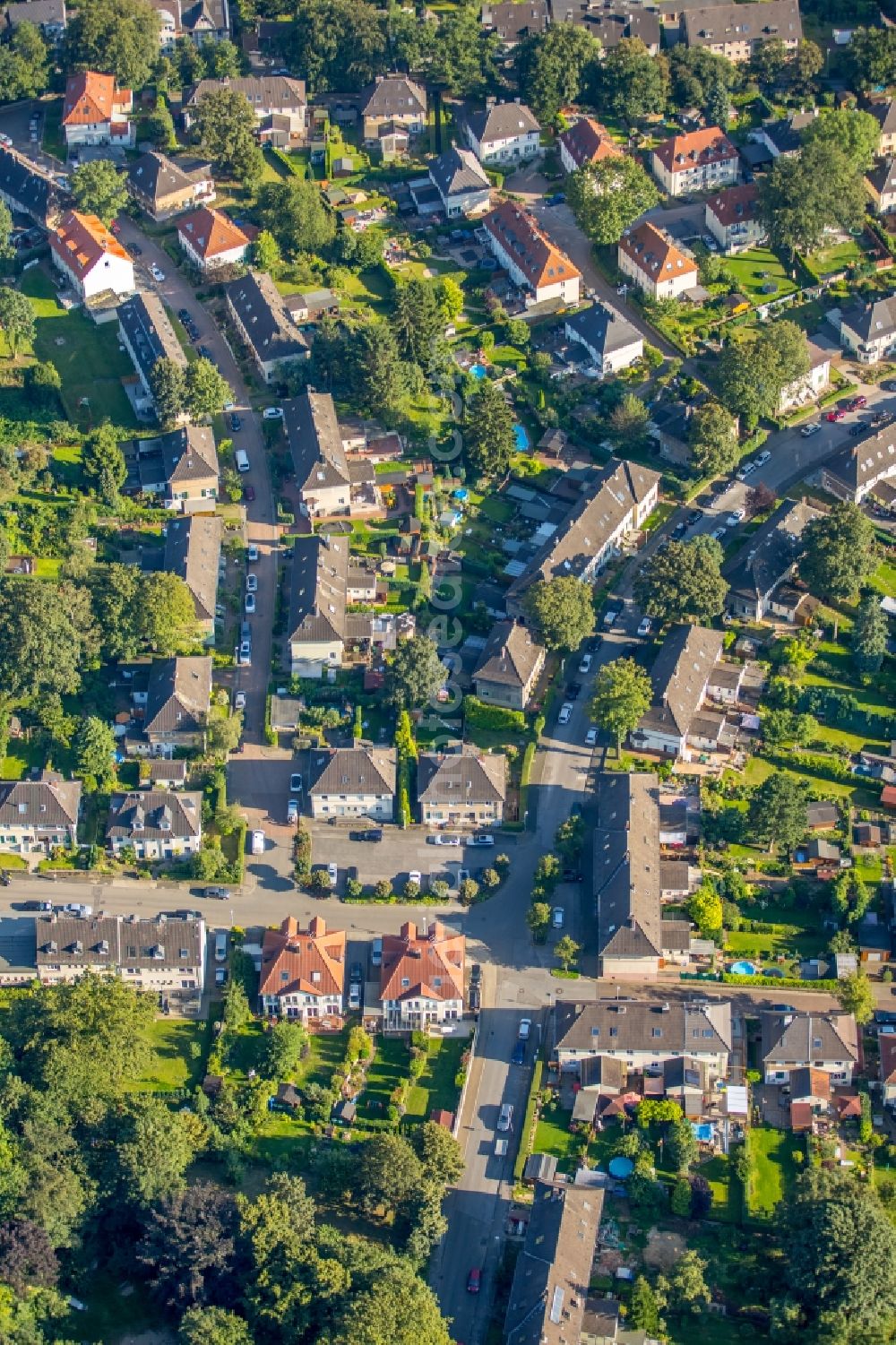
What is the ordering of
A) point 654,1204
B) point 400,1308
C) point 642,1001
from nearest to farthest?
point 400,1308 < point 654,1204 < point 642,1001

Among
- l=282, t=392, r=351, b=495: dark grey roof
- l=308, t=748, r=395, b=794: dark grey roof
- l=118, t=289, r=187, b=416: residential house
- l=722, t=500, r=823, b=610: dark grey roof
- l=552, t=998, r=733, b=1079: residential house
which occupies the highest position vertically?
l=118, t=289, r=187, b=416: residential house

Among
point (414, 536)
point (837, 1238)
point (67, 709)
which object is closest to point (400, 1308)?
point (837, 1238)

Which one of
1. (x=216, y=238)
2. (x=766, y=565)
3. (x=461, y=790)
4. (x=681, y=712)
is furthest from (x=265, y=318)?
(x=681, y=712)

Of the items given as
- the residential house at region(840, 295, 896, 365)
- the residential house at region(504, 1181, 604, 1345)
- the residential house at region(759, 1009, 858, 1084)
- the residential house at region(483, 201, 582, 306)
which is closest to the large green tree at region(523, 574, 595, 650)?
the residential house at region(759, 1009, 858, 1084)

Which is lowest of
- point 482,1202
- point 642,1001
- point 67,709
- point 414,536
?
point 482,1202

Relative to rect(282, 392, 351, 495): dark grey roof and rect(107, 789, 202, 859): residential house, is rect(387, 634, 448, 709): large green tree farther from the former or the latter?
rect(282, 392, 351, 495): dark grey roof

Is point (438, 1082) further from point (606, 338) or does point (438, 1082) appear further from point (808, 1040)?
point (606, 338)

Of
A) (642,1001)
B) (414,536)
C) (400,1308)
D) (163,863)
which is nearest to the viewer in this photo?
(400,1308)

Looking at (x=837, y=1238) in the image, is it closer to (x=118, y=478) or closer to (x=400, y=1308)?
→ (x=400, y=1308)
